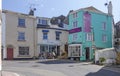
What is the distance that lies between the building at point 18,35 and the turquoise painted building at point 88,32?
24.2 feet

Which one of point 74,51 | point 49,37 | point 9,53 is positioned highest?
point 49,37

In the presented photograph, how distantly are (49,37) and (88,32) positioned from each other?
24.6 ft

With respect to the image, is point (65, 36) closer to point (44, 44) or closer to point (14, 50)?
point (44, 44)

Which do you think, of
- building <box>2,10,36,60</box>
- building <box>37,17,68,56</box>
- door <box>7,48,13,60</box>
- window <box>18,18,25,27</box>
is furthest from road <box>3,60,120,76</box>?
building <box>37,17,68,56</box>

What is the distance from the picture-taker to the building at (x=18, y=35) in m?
43.1

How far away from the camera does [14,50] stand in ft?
145

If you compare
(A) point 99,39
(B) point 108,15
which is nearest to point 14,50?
(A) point 99,39

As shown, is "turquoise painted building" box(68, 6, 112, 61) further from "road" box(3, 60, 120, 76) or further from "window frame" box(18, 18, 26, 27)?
"road" box(3, 60, 120, 76)

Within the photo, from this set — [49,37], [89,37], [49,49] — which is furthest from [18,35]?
[89,37]

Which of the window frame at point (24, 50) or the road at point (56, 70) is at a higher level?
the window frame at point (24, 50)

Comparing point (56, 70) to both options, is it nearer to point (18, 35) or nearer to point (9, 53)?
point (9, 53)

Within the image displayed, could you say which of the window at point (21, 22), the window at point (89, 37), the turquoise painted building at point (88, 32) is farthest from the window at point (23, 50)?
the window at point (89, 37)

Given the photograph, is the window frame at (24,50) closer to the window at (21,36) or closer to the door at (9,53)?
the window at (21,36)

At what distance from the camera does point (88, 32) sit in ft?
155
